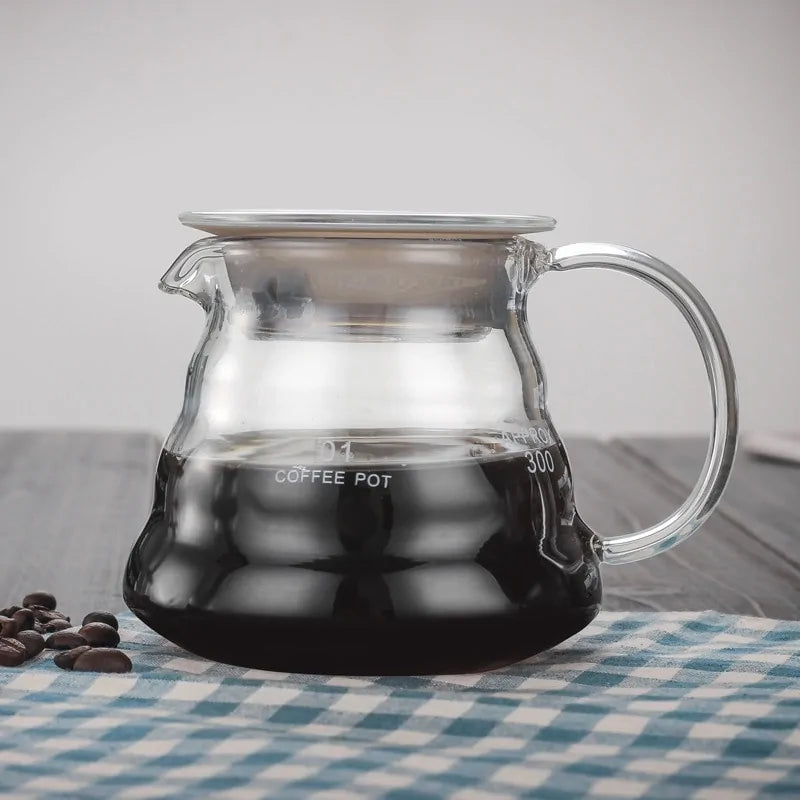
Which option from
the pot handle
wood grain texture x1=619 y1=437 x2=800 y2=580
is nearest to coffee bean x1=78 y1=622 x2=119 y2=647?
the pot handle

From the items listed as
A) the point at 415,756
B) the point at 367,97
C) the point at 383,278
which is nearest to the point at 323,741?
the point at 415,756

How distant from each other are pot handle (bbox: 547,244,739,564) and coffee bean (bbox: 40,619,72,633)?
391mm

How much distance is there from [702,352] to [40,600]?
0.49 metres

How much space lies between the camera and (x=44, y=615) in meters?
0.95

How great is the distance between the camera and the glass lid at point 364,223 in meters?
0.76

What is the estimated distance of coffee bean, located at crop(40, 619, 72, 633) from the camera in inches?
36.3

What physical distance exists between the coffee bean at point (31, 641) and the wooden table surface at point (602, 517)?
137mm

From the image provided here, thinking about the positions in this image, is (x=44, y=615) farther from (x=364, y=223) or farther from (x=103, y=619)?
(x=364, y=223)

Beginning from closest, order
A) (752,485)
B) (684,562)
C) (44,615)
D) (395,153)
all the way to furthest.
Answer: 1. (44,615)
2. (684,562)
3. (752,485)
4. (395,153)

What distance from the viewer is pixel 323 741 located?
27.3 inches

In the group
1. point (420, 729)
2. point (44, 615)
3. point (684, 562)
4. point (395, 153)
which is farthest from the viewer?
point (395, 153)

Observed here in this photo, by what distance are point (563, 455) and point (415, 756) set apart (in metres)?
0.27

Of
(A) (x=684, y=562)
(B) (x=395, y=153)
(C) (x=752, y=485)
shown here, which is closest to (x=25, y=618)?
(A) (x=684, y=562)

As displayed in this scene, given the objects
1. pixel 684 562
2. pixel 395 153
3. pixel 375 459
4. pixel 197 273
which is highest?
pixel 395 153
